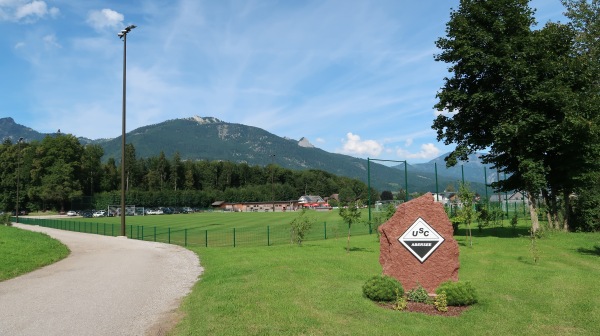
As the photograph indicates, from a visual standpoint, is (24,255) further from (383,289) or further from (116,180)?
(116,180)

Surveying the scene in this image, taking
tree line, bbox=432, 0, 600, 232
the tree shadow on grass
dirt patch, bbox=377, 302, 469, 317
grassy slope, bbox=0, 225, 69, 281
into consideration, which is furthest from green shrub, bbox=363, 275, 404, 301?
tree line, bbox=432, 0, 600, 232

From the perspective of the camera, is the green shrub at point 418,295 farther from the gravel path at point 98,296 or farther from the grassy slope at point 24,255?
the grassy slope at point 24,255

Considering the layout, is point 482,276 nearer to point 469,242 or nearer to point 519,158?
point 469,242

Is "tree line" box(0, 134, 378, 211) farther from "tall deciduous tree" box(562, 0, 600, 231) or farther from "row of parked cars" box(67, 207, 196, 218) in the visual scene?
"tall deciduous tree" box(562, 0, 600, 231)

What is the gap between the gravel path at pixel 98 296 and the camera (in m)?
7.57

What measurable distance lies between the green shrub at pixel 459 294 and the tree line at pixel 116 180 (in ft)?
172

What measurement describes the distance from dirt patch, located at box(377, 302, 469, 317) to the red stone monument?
734 mm

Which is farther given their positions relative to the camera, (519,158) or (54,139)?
(54,139)

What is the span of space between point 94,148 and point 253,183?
209ft

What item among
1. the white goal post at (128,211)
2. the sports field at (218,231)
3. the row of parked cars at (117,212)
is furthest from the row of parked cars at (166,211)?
the sports field at (218,231)

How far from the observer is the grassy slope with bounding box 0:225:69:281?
47.3 feet

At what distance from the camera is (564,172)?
2273cm

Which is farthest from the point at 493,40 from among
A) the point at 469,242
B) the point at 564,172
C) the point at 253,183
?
the point at 253,183

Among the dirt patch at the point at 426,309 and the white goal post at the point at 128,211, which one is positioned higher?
the dirt patch at the point at 426,309
